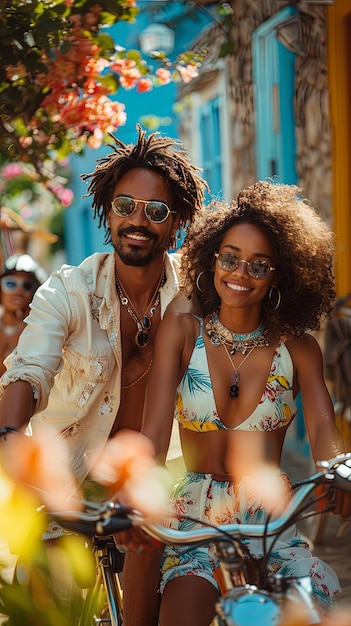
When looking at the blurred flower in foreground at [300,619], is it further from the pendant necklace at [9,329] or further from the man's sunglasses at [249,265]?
the pendant necklace at [9,329]

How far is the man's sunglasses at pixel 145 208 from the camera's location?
324 cm

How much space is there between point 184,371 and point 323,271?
21.8 inches

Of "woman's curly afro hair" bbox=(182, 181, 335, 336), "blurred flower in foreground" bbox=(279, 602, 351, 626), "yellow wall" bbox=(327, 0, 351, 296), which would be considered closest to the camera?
"blurred flower in foreground" bbox=(279, 602, 351, 626)

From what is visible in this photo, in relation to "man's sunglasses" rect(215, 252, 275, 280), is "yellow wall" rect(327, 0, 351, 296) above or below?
above

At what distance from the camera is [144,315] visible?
343 centimetres

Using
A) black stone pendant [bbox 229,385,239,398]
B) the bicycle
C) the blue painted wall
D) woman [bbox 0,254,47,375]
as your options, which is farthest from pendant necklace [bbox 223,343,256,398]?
the blue painted wall

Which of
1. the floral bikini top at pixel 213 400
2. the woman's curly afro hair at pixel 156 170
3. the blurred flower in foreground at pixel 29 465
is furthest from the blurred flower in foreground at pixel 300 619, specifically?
the woman's curly afro hair at pixel 156 170

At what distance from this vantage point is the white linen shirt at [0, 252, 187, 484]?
3.18 metres

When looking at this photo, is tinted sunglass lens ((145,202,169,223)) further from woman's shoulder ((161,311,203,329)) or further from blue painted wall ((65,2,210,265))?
blue painted wall ((65,2,210,265))

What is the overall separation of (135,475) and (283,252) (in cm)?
88

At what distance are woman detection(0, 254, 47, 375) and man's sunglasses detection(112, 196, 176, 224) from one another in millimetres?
2318

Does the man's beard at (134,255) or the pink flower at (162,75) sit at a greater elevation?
the pink flower at (162,75)

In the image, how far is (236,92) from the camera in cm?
830

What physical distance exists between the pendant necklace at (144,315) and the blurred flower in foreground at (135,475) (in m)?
0.32
